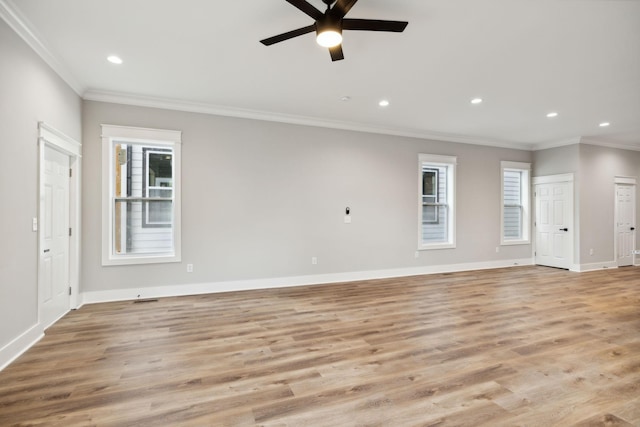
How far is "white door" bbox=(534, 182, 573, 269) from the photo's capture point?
6.93 metres

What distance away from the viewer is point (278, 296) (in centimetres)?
475

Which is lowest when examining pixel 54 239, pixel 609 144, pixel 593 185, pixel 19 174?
pixel 54 239

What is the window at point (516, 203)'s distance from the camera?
7.49 m

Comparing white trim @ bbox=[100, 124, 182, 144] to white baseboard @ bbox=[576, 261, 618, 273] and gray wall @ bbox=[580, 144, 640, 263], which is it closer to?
gray wall @ bbox=[580, 144, 640, 263]

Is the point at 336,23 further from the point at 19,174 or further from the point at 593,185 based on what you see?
the point at 593,185

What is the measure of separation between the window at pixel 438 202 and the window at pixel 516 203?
1666 millimetres

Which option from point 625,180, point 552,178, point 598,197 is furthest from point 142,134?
point 625,180

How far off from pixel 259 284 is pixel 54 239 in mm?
2722

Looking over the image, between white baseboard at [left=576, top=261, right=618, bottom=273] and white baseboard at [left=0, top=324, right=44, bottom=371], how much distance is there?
8932mm

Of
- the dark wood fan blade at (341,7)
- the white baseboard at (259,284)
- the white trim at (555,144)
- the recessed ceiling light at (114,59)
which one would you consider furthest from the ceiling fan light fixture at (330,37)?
the white trim at (555,144)

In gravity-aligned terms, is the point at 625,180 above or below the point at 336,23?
below

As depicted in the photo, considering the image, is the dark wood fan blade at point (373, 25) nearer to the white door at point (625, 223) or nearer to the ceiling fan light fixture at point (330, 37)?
the ceiling fan light fixture at point (330, 37)

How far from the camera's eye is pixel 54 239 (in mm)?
3629

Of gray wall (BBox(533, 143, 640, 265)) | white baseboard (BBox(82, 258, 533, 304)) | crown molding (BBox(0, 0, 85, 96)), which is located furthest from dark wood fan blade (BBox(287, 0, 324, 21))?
gray wall (BBox(533, 143, 640, 265))
